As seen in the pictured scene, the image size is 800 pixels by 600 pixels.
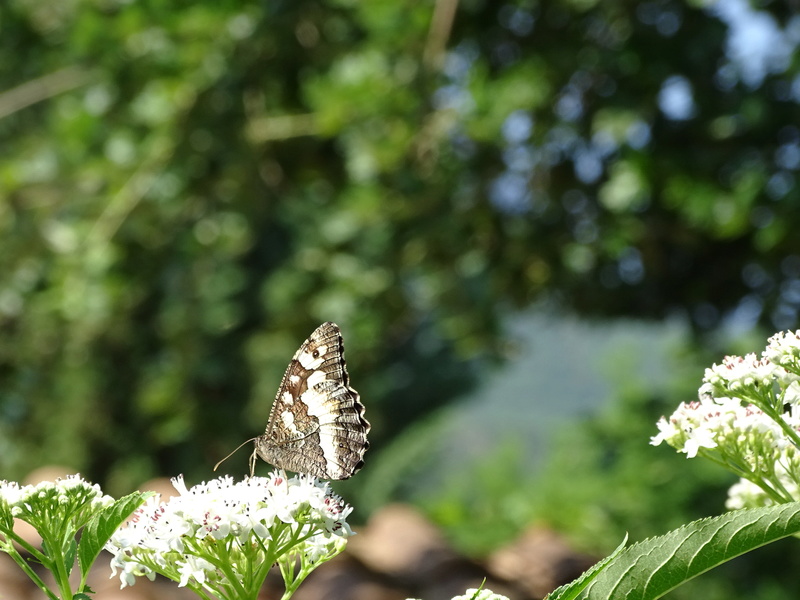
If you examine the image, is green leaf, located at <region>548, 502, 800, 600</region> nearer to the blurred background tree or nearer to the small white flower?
the small white flower

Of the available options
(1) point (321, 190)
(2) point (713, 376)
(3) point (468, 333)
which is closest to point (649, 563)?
(2) point (713, 376)

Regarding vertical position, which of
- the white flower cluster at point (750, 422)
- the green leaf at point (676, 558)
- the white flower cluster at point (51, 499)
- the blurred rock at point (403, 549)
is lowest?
the green leaf at point (676, 558)

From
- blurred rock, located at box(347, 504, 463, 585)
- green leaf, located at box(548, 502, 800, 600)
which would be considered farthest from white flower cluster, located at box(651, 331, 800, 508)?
blurred rock, located at box(347, 504, 463, 585)

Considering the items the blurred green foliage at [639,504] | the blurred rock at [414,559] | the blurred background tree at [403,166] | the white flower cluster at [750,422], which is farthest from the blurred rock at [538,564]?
the blurred green foliage at [639,504]

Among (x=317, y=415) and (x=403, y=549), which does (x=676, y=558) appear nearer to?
(x=317, y=415)

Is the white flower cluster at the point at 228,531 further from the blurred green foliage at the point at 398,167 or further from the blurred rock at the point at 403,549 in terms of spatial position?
the blurred green foliage at the point at 398,167

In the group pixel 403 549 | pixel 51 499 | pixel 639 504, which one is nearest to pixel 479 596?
pixel 51 499
